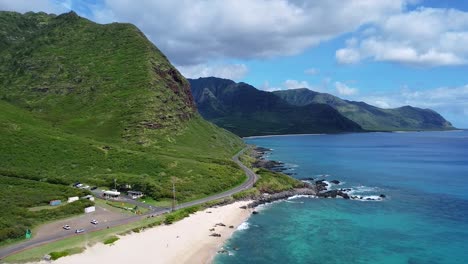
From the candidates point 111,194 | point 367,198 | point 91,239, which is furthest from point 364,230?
point 111,194

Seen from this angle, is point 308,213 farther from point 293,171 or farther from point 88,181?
point 293,171

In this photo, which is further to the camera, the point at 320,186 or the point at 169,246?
the point at 320,186

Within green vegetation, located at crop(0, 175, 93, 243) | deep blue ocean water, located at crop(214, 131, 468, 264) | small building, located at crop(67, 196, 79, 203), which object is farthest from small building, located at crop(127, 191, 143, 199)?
deep blue ocean water, located at crop(214, 131, 468, 264)

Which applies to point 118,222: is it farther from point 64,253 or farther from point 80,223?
point 64,253

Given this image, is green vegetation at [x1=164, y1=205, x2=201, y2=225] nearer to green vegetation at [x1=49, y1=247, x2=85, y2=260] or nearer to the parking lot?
the parking lot

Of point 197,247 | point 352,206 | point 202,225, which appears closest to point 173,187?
point 202,225
